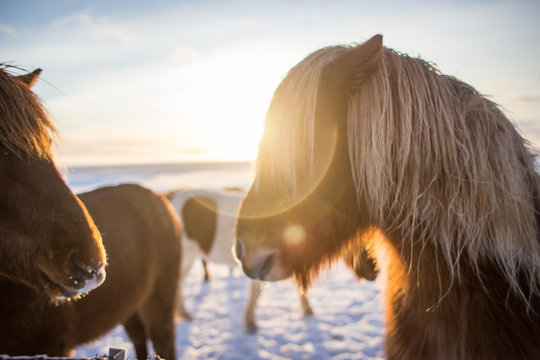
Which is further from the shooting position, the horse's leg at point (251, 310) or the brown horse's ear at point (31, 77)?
the horse's leg at point (251, 310)

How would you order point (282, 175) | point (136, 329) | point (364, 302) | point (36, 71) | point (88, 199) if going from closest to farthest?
point (282, 175), point (36, 71), point (88, 199), point (136, 329), point (364, 302)

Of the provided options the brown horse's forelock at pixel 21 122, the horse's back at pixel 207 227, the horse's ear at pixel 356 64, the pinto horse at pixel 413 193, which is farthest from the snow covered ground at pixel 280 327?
the horse's ear at pixel 356 64

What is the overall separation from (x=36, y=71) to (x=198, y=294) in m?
4.85

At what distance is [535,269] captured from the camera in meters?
1.04

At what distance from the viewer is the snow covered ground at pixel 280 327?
144 inches

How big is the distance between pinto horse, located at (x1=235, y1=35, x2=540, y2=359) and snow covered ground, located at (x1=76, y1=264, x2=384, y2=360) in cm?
251

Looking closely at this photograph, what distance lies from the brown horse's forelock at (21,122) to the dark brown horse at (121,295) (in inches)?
31.1

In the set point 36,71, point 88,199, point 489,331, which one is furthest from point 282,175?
point 88,199

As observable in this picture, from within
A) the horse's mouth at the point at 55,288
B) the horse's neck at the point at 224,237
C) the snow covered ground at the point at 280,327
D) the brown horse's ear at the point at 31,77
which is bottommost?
the snow covered ground at the point at 280,327

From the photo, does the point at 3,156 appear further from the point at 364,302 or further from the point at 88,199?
the point at 364,302

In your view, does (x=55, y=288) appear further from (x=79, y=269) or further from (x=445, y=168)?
(x=445, y=168)

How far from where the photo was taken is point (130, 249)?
2410 mm

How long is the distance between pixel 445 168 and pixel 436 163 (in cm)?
4

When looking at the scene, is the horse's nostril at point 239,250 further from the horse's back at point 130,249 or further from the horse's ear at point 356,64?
the horse's back at point 130,249
